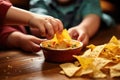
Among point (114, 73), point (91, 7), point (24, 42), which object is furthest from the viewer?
point (91, 7)

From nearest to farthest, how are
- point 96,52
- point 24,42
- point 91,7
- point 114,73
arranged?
point 114,73, point 96,52, point 24,42, point 91,7

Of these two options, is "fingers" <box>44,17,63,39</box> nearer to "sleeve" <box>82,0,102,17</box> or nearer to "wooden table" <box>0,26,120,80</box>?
"wooden table" <box>0,26,120,80</box>

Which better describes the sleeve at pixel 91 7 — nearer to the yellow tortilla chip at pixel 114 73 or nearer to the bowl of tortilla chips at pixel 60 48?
the bowl of tortilla chips at pixel 60 48

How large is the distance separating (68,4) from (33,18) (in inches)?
21.5

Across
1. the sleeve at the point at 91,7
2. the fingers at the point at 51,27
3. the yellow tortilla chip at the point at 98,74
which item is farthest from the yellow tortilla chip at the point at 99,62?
the sleeve at the point at 91,7

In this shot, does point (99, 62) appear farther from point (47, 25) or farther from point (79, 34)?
point (79, 34)

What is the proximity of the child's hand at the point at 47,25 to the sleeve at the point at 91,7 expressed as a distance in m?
0.52

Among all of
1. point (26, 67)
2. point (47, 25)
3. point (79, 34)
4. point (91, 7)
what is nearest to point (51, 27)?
point (47, 25)

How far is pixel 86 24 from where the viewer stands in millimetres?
1357

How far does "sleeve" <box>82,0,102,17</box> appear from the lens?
1.46 meters

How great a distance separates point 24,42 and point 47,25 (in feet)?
0.63

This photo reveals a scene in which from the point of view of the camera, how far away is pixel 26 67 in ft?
3.13

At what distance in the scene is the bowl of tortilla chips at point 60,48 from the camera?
0.95 metres

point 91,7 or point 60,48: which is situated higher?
point 91,7
